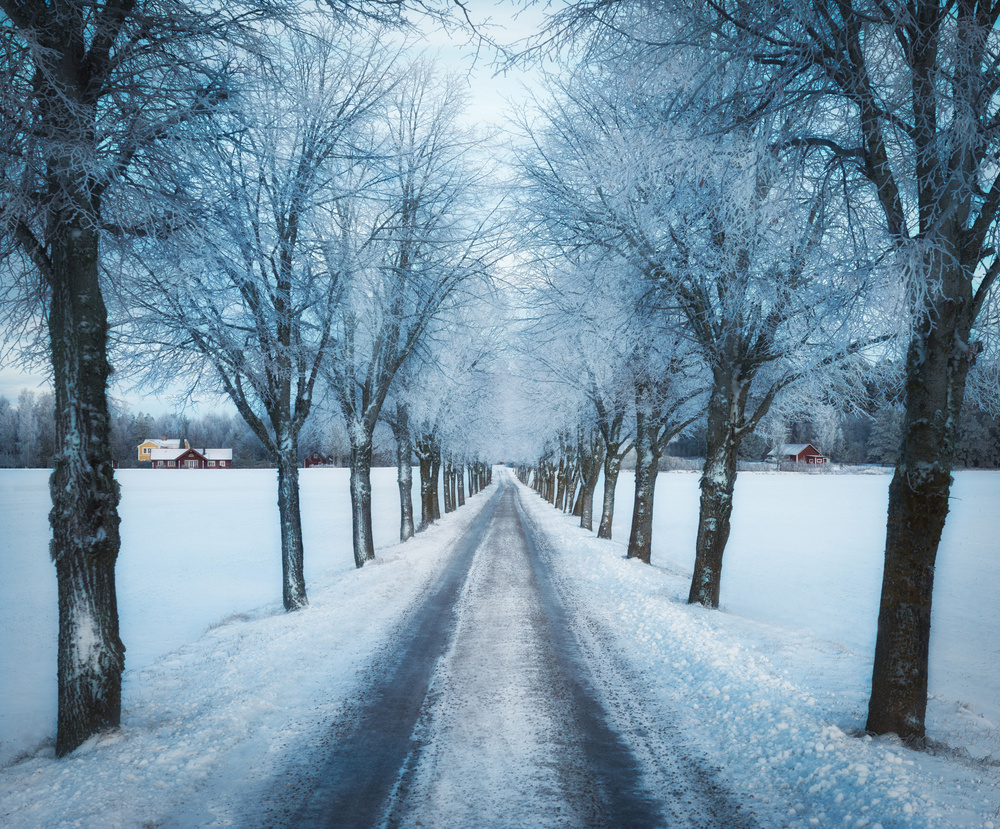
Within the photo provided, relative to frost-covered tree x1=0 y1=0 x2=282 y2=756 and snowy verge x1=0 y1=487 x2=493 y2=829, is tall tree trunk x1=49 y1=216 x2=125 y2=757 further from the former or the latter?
snowy verge x1=0 y1=487 x2=493 y2=829

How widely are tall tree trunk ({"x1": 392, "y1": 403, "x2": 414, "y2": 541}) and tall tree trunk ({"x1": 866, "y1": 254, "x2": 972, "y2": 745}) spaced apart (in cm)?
1609

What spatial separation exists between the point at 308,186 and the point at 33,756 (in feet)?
23.9

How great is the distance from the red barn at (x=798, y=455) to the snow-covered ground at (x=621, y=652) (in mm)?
102543

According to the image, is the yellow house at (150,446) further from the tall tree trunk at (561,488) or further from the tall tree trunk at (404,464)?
the tall tree trunk at (404,464)

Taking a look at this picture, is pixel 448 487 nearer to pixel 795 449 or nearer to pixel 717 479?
pixel 717 479

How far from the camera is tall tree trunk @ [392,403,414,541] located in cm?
2008

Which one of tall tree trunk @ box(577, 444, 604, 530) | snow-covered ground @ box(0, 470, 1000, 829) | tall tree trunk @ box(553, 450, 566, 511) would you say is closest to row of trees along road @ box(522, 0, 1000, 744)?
snow-covered ground @ box(0, 470, 1000, 829)

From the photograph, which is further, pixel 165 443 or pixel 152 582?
pixel 165 443

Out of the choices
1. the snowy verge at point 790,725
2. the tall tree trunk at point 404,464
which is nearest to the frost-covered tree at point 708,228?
the snowy verge at point 790,725

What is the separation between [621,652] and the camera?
24.4 feet

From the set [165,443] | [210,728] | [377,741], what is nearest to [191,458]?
[165,443]

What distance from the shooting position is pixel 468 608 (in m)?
9.89

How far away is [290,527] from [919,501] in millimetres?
9171

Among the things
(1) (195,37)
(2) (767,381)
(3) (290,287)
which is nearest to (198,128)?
(1) (195,37)
